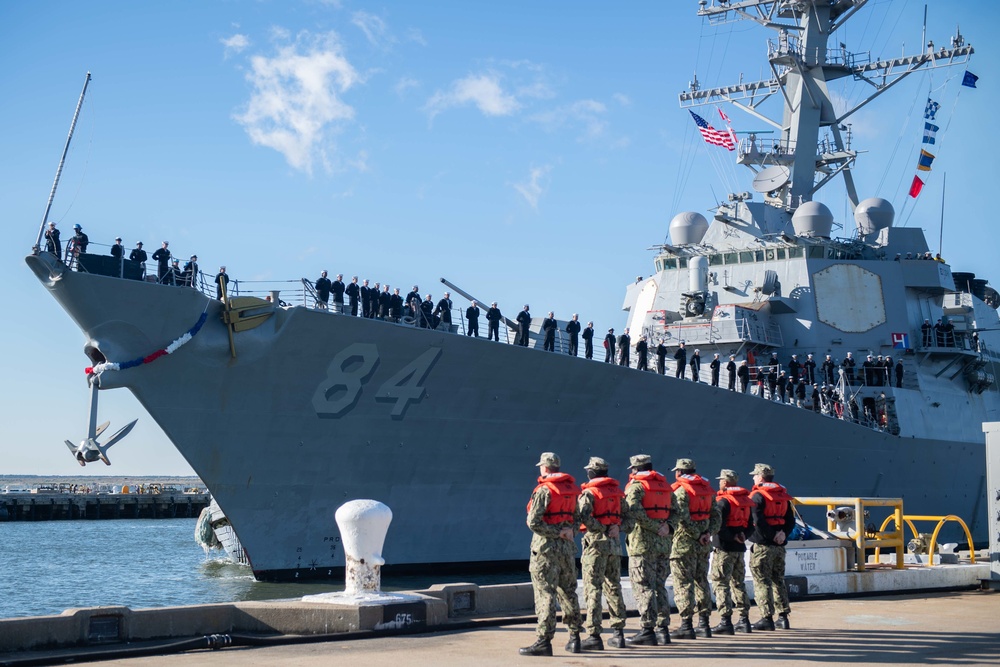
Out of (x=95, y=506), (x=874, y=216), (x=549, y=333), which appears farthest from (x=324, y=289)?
(x=95, y=506)

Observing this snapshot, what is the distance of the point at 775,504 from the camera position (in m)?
8.45

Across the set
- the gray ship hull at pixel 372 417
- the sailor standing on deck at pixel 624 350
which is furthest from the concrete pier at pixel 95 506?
the gray ship hull at pixel 372 417

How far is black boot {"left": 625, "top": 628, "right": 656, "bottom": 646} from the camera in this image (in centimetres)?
755

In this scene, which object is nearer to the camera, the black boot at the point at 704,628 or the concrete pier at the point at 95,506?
the black boot at the point at 704,628

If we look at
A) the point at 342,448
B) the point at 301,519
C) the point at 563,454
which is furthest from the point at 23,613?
the point at 563,454

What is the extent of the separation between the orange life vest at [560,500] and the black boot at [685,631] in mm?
1552

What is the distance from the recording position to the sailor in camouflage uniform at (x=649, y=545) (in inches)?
299

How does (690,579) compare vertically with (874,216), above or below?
below

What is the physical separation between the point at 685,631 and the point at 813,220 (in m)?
15.9

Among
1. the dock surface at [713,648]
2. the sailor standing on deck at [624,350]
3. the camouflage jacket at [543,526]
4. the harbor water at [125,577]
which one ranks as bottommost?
the dock surface at [713,648]

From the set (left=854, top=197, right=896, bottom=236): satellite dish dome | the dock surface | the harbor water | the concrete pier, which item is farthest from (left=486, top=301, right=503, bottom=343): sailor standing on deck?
the concrete pier

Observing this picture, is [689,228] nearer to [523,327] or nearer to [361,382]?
[523,327]

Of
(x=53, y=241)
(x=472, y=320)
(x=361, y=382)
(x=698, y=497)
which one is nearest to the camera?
(x=698, y=497)

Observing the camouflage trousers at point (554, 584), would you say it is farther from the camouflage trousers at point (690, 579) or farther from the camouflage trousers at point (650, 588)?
the camouflage trousers at point (690, 579)
